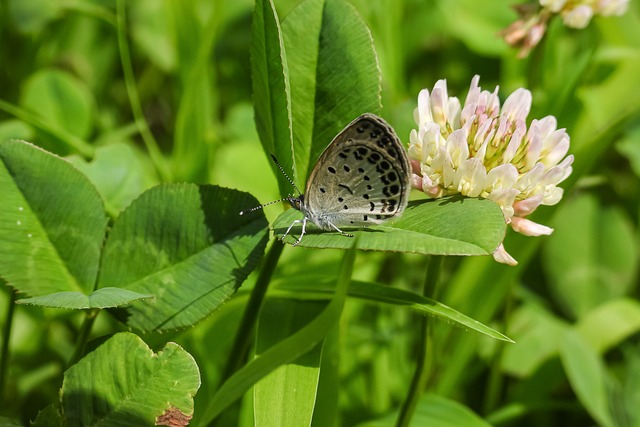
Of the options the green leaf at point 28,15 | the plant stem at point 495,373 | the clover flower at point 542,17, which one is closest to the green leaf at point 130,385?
the plant stem at point 495,373

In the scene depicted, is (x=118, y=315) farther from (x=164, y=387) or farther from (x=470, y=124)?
(x=470, y=124)

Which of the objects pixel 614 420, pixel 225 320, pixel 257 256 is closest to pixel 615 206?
pixel 614 420

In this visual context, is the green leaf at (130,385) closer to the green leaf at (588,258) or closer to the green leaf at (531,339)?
the green leaf at (531,339)

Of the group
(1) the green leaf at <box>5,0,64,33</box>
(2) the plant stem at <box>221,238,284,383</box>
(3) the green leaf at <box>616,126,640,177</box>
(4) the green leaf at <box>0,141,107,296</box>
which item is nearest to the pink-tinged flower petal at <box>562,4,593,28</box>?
(3) the green leaf at <box>616,126,640,177</box>

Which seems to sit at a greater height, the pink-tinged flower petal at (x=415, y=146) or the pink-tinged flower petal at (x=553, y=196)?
the pink-tinged flower petal at (x=415, y=146)

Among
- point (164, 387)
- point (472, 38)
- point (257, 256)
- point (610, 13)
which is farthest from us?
point (472, 38)

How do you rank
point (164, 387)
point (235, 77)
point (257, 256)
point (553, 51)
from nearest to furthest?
1. point (164, 387)
2. point (257, 256)
3. point (553, 51)
4. point (235, 77)
